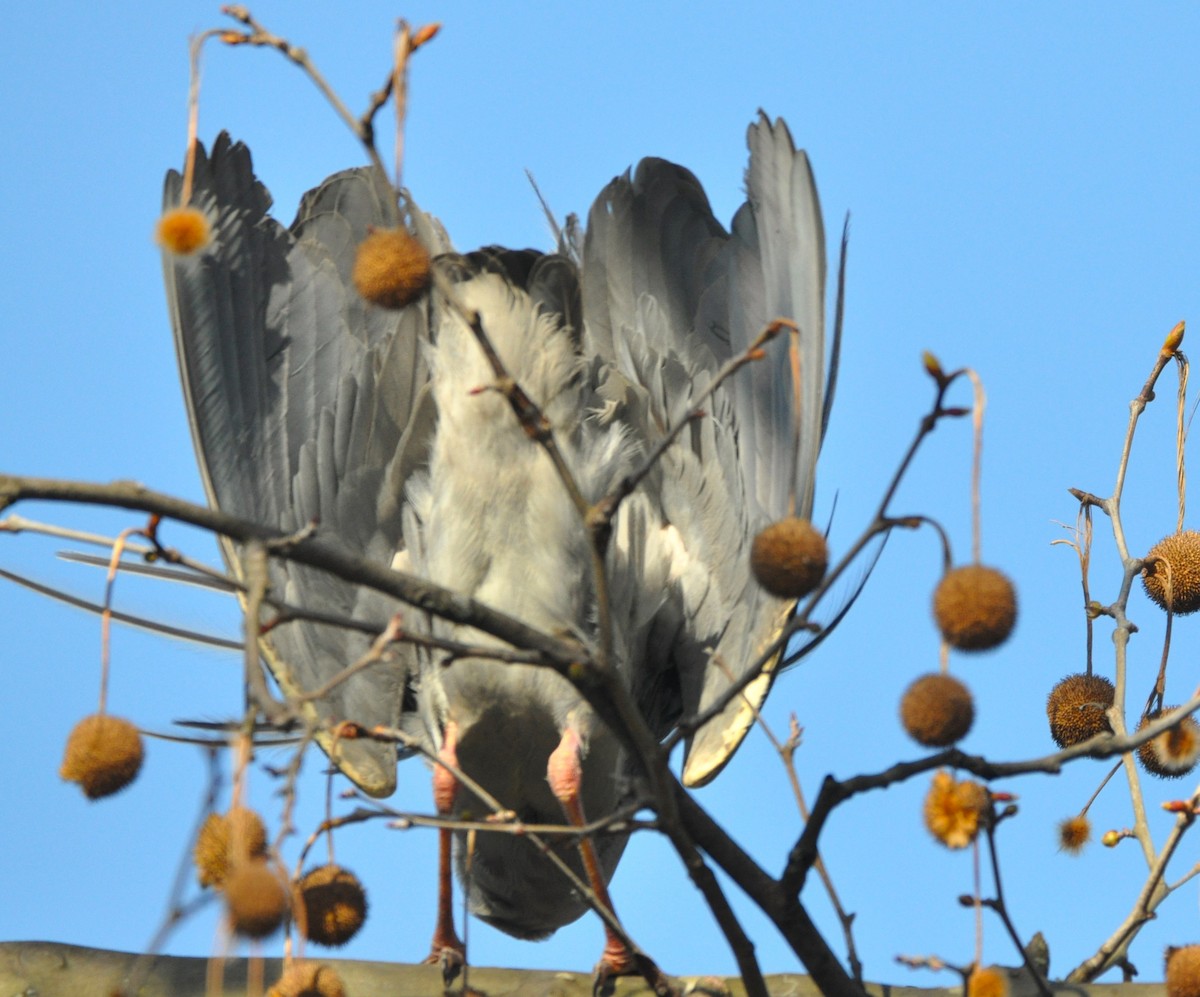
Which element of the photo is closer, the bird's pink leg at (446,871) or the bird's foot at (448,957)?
the bird's foot at (448,957)

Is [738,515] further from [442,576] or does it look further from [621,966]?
[621,966]

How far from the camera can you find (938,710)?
2.78 m

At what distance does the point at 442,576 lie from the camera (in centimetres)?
525

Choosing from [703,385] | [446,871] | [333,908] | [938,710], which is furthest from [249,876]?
[703,385]

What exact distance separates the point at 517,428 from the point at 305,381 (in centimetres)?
70

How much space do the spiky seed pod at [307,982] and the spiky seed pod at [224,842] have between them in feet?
0.79

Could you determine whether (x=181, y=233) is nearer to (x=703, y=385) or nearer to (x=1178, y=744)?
(x=1178, y=744)

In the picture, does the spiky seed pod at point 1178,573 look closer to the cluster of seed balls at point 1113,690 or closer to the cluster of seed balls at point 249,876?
the cluster of seed balls at point 1113,690

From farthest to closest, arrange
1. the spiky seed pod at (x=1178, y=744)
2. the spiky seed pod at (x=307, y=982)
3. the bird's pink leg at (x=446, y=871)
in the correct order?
the bird's pink leg at (x=446, y=871) < the spiky seed pod at (x=1178, y=744) < the spiky seed pod at (x=307, y=982)

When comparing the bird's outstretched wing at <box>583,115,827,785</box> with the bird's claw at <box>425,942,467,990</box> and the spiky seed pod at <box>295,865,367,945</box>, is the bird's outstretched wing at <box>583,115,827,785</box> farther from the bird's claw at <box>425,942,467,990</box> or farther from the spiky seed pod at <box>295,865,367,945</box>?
the spiky seed pod at <box>295,865,367,945</box>

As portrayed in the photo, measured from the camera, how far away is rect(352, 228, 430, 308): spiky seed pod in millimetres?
2791

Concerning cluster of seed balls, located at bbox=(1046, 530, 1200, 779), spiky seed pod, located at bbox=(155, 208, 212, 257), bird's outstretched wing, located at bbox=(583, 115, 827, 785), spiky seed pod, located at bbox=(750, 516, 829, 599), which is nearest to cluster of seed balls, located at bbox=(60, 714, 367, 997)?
spiky seed pod, located at bbox=(155, 208, 212, 257)

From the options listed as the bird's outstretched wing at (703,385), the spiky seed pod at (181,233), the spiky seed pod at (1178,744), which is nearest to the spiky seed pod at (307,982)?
the spiky seed pod at (181,233)

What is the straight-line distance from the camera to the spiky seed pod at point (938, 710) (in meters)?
2.78
